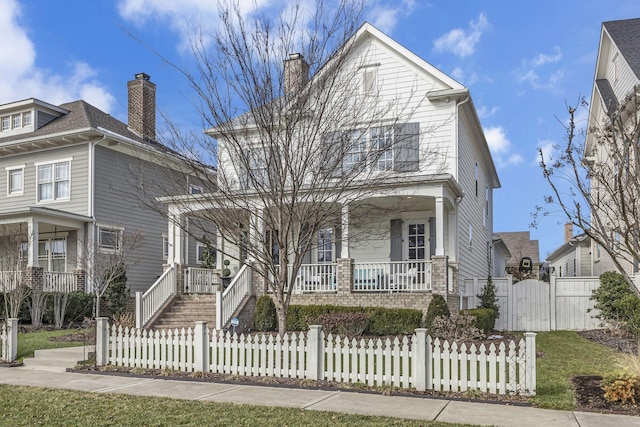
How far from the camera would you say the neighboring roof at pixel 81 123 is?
2311 cm

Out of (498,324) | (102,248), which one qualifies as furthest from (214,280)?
(498,324)

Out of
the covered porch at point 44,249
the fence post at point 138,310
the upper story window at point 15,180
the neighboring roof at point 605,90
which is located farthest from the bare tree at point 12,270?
the neighboring roof at point 605,90

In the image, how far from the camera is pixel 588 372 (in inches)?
381

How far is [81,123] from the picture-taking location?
23.0 metres

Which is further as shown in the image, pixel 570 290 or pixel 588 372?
pixel 570 290

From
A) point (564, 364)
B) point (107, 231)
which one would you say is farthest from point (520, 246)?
point (564, 364)

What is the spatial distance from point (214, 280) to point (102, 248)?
228 inches

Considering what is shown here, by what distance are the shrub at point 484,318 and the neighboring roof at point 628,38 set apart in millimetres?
7931

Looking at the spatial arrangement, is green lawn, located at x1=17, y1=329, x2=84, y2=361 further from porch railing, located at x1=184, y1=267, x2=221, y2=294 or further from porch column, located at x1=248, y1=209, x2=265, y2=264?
porch column, located at x1=248, y1=209, x2=265, y2=264

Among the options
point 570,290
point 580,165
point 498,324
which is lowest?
point 498,324

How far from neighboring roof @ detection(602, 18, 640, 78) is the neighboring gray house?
52.1 ft

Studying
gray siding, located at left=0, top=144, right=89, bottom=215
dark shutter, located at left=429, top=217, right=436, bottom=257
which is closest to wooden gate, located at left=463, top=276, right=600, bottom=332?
dark shutter, located at left=429, top=217, right=436, bottom=257

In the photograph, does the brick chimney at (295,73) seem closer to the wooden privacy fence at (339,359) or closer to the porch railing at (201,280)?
the wooden privacy fence at (339,359)

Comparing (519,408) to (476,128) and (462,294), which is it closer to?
(462,294)
